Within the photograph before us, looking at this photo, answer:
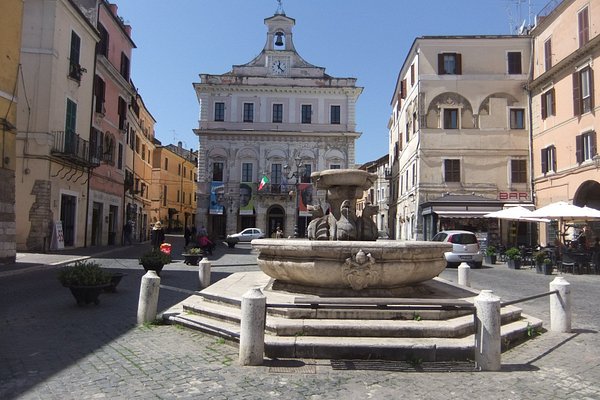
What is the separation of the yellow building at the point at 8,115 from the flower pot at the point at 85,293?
8.39 metres

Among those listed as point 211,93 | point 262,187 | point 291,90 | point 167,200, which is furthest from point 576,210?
point 167,200

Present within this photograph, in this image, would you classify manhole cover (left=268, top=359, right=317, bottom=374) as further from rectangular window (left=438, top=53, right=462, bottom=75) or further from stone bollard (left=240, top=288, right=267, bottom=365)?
rectangular window (left=438, top=53, right=462, bottom=75)

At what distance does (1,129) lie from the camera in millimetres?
14930

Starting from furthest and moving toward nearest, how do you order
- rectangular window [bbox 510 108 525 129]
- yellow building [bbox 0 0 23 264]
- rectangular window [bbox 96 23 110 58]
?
rectangular window [bbox 510 108 525 129] < rectangular window [bbox 96 23 110 58] < yellow building [bbox 0 0 23 264]

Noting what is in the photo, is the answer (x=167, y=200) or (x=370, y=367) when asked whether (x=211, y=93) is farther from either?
(x=370, y=367)

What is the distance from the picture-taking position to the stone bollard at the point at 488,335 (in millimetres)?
5043

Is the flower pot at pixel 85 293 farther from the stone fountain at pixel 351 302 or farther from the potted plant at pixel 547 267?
the potted plant at pixel 547 267

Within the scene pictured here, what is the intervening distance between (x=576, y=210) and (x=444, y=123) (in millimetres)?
12620

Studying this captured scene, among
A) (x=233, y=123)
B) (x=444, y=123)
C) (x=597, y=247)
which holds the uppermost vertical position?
(x=233, y=123)

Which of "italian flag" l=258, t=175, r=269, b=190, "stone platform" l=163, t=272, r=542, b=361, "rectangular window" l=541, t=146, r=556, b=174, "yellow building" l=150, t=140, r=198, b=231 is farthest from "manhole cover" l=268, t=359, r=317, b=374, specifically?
"yellow building" l=150, t=140, r=198, b=231

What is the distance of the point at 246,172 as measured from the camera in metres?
43.6

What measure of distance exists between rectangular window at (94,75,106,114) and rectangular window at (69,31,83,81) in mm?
2820

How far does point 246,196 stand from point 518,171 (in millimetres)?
23425

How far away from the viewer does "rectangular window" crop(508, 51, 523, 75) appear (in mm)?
28922
